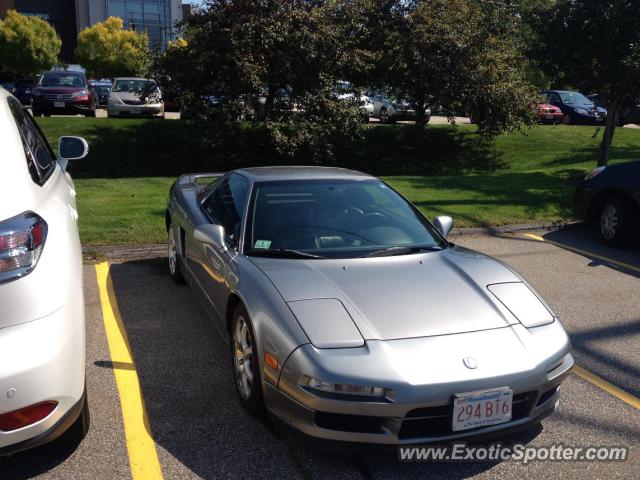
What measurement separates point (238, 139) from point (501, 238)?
8642 mm

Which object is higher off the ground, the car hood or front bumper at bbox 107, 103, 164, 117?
the car hood

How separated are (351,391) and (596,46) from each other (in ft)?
35.1

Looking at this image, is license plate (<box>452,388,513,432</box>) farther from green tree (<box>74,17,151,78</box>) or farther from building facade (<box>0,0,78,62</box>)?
building facade (<box>0,0,78,62</box>)

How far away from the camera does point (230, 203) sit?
458cm

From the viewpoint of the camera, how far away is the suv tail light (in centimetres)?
247

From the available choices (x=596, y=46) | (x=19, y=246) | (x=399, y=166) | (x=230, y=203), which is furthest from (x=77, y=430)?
(x=399, y=166)

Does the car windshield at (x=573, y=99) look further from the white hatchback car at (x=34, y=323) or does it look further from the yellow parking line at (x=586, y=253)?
the white hatchback car at (x=34, y=323)

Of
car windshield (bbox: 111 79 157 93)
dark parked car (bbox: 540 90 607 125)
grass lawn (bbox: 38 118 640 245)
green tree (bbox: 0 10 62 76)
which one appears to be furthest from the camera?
green tree (bbox: 0 10 62 76)

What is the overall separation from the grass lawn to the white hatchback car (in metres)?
4.26

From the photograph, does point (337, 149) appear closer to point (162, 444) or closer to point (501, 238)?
point (501, 238)

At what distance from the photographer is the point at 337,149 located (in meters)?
15.9

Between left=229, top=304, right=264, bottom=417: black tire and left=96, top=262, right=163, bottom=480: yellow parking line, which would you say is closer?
left=96, top=262, right=163, bottom=480: yellow parking line

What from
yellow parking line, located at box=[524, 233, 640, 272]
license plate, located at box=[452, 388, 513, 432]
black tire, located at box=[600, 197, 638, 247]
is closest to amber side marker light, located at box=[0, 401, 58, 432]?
license plate, located at box=[452, 388, 513, 432]

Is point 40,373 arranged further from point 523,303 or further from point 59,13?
point 59,13
